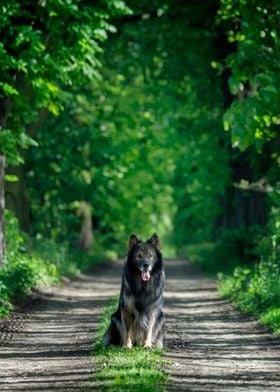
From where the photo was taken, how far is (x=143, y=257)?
46.7 feet

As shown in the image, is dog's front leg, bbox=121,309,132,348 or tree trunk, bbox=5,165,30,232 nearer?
dog's front leg, bbox=121,309,132,348

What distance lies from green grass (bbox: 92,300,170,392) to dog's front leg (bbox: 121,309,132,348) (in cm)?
17

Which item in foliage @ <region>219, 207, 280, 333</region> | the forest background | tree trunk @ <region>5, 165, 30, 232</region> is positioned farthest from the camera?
tree trunk @ <region>5, 165, 30, 232</region>

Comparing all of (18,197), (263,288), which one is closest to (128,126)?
(18,197)

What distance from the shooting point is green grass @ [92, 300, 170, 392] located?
1127 cm

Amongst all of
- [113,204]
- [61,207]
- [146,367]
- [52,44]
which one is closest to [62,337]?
[146,367]

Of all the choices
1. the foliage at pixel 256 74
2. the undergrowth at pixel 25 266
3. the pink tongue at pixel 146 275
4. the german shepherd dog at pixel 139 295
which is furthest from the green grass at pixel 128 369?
the undergrowth at pixel 25 266

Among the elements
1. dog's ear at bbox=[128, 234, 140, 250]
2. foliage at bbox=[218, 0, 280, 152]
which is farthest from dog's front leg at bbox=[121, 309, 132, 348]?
foliage at bbox=[218, 0, 280, 152]

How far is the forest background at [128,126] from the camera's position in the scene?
68.3 ft

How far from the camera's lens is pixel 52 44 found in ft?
84.2

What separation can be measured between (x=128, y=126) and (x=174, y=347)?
32809 mm

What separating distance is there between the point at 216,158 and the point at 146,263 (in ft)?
86.9

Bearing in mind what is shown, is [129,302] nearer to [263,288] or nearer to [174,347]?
[174,347]

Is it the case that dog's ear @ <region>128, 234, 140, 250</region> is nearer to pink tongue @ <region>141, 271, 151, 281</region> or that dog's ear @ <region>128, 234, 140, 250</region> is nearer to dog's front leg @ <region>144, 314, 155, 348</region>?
pink tongue @ <region>141, 271, 151, 281</region>
